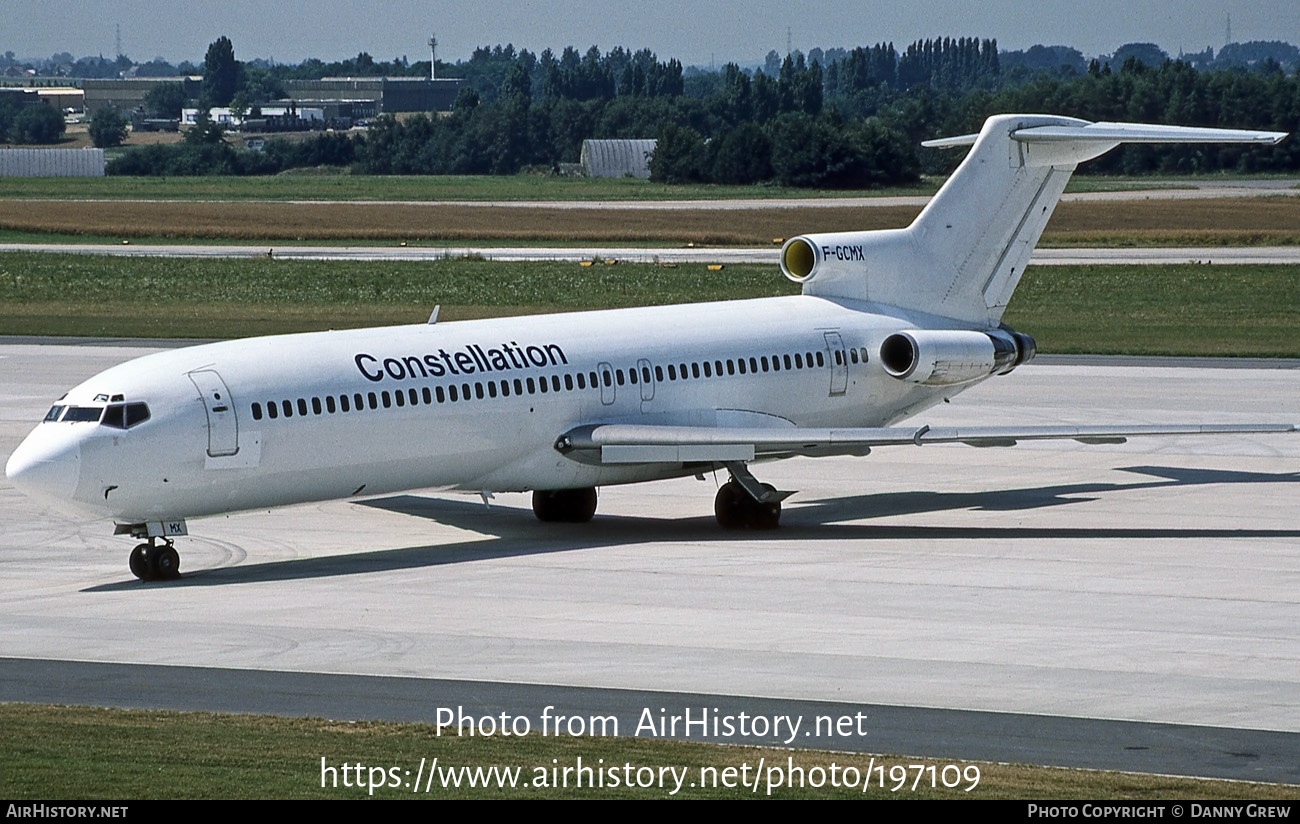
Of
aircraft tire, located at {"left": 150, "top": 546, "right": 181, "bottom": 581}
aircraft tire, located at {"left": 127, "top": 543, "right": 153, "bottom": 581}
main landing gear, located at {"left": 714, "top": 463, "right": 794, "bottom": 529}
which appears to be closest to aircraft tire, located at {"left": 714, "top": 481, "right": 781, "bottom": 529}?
main landing gear, located at {"left": 714, "top": 463, "right": 794, "bottom": 529}

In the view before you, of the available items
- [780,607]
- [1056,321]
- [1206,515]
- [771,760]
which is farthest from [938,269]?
[1056,321]

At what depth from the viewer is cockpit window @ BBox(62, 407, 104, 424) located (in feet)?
79.7

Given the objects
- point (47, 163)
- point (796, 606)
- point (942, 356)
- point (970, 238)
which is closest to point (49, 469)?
point (796, 606)

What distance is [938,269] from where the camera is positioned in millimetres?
33938

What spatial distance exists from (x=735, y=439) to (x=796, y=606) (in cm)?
599

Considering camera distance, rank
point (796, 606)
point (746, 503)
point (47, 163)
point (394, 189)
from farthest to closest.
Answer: point (47, 163)
point (394, 189)
point (746, 503)
point (796, 606)

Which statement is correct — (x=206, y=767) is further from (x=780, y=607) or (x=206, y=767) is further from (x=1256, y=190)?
(x=1256, y=190)

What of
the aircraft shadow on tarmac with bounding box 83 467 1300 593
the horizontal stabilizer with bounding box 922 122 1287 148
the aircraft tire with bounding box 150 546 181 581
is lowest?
the aircraft shadow on tarmac with bounding box 83 467 1300 593

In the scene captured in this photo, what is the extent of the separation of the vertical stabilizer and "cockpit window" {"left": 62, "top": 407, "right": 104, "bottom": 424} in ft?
43.2

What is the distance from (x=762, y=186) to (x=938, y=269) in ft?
375

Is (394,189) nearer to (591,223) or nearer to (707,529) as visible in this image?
(591,223)

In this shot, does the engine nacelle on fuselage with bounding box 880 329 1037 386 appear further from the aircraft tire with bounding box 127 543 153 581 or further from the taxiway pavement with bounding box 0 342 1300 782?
the aircraft tire with bounding box 127 543 153 581

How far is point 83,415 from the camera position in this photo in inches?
960

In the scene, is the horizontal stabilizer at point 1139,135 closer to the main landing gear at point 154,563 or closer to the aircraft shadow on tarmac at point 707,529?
the aircraft shadow on tarmac at point 707,529
